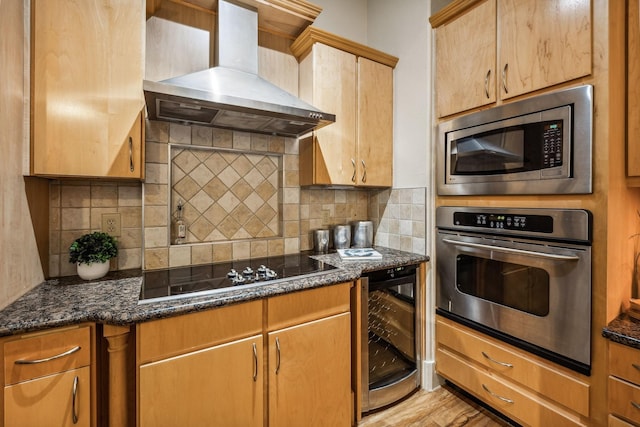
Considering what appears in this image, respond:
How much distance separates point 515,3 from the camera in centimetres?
151

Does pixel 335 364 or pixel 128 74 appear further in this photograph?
pixel 335 364

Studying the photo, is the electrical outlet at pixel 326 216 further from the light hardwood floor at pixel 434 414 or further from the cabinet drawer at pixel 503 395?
the light hardwood floor at pixel 434 414

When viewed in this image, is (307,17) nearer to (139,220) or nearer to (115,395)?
(139,220)

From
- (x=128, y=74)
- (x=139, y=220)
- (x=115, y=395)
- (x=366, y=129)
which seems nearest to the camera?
(x=115, y=395)

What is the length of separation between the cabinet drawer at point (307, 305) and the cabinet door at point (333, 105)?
78cm

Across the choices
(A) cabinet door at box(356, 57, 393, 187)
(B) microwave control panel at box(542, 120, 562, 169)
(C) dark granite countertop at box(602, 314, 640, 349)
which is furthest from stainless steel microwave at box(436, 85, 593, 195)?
(C) dark granite countertop at box(602, 314, 640, 349)

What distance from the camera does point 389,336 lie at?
187cm

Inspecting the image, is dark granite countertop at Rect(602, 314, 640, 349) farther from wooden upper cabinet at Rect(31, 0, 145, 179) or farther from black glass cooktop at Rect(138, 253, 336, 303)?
wooden upper cabinet at Rect(31, 0, 145, 179)

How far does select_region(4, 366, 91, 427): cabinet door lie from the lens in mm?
933

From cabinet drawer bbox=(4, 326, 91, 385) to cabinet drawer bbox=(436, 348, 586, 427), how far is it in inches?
76.9

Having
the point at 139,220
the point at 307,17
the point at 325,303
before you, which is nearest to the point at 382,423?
the point at 325,303

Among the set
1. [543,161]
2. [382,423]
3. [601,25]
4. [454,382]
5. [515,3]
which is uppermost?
[515,3]

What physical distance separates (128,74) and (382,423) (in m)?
2.32

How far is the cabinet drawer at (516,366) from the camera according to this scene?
1316mm
